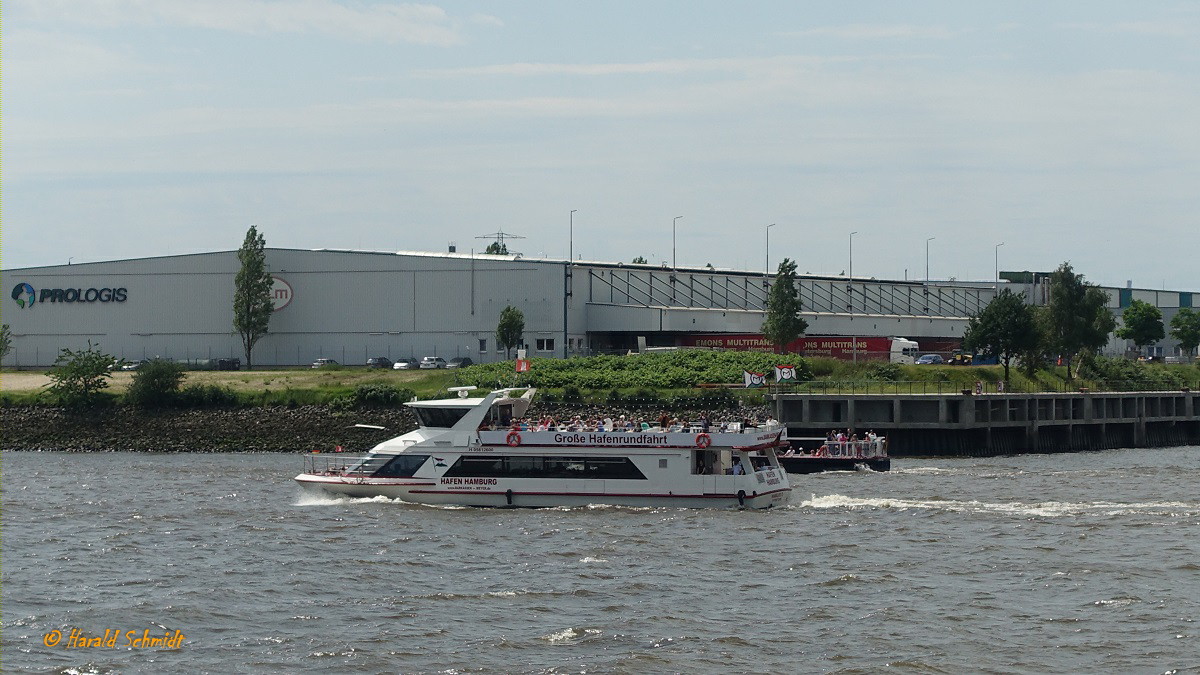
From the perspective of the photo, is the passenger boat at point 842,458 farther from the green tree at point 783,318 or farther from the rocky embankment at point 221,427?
the green tree at point 783,318

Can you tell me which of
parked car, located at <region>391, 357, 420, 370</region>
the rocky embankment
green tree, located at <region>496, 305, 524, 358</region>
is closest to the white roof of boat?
the rocky embankment

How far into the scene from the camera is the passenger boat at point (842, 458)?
56844 mm

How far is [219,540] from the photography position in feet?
119

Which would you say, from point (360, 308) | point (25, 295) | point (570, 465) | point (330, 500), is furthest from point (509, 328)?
point (570, 465)

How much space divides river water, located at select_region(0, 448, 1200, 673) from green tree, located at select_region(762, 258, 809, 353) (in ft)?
130

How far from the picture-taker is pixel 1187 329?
131 m

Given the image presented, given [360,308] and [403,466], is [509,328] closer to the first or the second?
[360,308]

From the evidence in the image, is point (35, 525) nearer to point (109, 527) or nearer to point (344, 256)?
point (109, 527)

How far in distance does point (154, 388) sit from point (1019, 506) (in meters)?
49.6

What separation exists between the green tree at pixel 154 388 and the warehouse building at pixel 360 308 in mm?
16105

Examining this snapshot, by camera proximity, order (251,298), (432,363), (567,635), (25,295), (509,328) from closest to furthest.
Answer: (567,635) < (509,328) < (432,363) < (251,298) < (25,295)

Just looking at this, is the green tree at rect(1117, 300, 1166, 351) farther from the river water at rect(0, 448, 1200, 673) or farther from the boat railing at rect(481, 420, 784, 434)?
the boat railing at rect(481, 420, 784, 434)

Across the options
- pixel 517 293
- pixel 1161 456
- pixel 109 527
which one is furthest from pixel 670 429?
pixel 517 293

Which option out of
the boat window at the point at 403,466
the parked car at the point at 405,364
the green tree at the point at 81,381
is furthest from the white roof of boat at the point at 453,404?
the parked car at the point at 405,364
